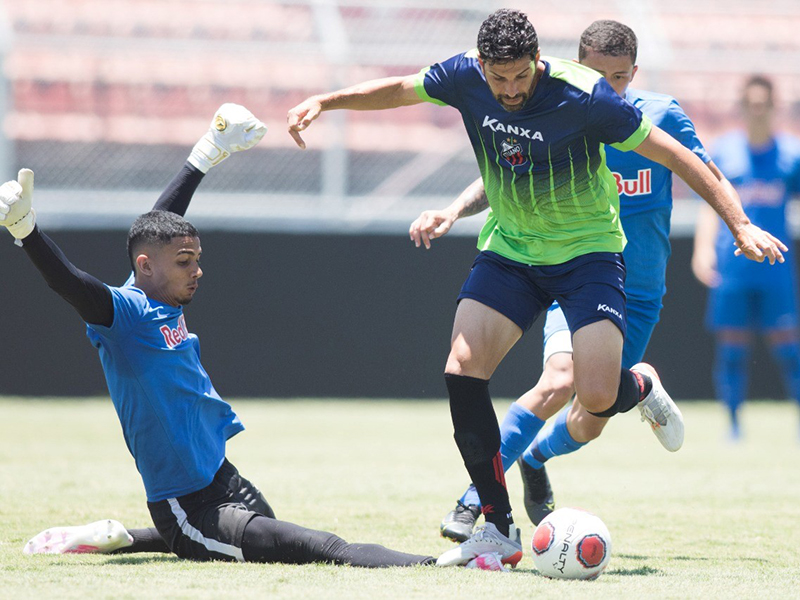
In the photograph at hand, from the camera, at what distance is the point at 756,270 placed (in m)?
9.59

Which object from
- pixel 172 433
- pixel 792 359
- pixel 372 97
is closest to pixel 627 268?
pixel 372 97

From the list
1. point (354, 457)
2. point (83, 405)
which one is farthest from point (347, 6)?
point (354, 457)

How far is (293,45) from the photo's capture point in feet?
41.5

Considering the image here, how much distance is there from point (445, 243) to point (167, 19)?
4559 mm

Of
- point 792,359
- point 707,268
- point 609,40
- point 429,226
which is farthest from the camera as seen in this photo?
point 792,359

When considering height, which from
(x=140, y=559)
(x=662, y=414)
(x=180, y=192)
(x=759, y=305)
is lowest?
(x=140, y=559)

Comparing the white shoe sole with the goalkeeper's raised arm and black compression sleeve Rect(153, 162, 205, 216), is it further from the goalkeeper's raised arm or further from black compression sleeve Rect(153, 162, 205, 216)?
black compression sleeve Rect(153, 162, 205, 216)

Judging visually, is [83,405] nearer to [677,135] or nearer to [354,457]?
[354,457]

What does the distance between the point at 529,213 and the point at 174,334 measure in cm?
148

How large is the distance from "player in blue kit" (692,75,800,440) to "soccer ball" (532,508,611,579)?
5.68 m

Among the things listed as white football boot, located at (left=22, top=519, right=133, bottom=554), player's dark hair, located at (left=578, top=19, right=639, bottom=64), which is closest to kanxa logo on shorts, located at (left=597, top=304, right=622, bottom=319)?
player's dark hair, located at (left=578, top=19, right=639, bottom=64)

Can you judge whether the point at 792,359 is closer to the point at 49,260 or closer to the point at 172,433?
the point at 172,433

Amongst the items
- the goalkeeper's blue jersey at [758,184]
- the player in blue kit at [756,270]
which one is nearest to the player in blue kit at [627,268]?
the player in blue kit at [756,270]

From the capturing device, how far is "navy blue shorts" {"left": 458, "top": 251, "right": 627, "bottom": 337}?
4.32 m
